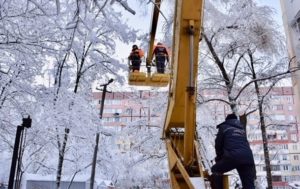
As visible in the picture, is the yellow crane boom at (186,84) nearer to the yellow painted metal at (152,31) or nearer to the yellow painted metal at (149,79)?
the yellow painted metal at (152,31)

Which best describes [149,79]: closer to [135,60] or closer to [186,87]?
[135,60]

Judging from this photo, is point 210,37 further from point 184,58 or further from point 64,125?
point 184,58

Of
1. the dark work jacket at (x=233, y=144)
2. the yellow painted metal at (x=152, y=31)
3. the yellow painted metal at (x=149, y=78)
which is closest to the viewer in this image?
the dark work jacket at (x=233, y=144)

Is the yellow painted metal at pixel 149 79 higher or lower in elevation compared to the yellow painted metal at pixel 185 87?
higher

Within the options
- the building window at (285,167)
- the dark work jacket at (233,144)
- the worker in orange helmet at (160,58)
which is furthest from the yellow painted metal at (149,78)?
the building window at (285,167)

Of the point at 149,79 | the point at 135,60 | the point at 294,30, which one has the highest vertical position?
the point at 294,30

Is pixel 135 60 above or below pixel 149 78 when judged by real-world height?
above

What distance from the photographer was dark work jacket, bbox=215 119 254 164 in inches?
167

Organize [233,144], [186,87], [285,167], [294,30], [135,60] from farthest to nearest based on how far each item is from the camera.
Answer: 1. [285,167]
2. [294,30]
3. [135,60]
4. [186,87]
5. [233,144]

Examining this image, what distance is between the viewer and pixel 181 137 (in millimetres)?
5781

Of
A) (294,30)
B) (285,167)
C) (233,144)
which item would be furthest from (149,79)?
(285,167)

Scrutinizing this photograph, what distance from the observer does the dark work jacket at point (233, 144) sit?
4.23 meters

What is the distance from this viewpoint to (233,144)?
14.0 ft

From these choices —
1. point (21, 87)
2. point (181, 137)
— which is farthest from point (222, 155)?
point (21, 87)
